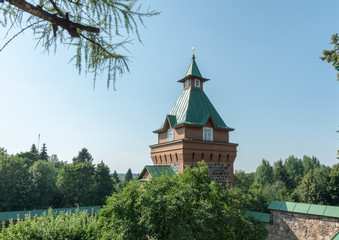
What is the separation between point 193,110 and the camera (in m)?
16.5

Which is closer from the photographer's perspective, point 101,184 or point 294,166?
point 101,184

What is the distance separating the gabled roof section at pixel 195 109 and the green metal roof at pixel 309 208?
646cm

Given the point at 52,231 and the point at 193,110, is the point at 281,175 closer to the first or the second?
the point at 193,110

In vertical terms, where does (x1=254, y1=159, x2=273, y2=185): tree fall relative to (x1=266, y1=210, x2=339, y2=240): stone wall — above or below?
above

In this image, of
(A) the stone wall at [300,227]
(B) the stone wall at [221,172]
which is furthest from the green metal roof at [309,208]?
(B) the stone wall at [221,172]

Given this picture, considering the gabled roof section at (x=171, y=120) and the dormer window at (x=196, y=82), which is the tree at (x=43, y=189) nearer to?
the gabled roof section at (x=171, y=120)

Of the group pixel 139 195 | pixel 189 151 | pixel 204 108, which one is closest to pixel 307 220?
pixel 189 151

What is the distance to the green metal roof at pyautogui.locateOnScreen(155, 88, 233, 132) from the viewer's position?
16016mm

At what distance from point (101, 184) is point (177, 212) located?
35.0 m

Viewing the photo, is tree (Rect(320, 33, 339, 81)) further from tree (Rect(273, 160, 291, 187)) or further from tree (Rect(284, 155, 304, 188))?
tree (Rect(284, 155, 304, 188))

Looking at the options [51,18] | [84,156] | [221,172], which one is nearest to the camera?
[51,18]

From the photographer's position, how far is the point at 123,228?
8.28 metres

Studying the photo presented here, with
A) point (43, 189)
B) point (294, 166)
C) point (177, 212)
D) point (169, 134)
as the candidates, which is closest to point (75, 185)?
point (43, 189)

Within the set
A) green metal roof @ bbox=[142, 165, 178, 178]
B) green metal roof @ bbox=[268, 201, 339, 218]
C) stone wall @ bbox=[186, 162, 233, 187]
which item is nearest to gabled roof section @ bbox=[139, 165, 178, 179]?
green metal roof @ bbox=[142, 165, 178, 178]
